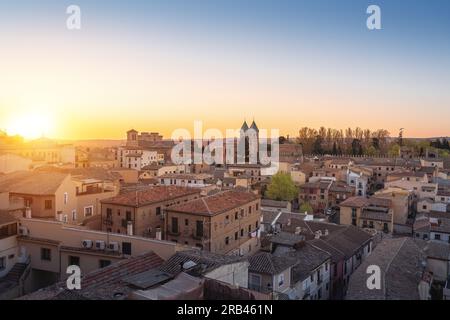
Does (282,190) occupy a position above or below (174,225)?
below

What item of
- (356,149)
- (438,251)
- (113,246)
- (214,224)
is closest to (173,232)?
(214,224)

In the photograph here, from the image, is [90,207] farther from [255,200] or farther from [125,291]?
[125,291]

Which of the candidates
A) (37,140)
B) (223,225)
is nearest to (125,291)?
(223,225)

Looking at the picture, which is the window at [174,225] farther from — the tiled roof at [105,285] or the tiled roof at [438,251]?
the tiled roof at [438,251]

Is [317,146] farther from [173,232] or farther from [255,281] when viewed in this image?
[255,281]

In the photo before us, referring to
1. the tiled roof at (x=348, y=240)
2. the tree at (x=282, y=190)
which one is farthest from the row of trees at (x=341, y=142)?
the tiled roof at (x=348, y=240)

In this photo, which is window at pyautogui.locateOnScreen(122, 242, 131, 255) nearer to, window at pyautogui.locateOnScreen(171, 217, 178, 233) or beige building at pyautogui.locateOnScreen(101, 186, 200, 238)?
beige building at pyautogui.locateOnScreen(101, 186, 200, 238)
